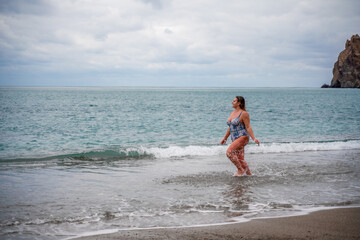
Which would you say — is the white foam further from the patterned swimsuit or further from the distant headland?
the distant headland

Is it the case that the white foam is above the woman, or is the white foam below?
below

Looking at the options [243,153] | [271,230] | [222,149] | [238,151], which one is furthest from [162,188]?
[222,149]

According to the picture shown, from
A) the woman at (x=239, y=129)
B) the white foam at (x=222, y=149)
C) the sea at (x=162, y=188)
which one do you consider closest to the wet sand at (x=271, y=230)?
the sea at (x=162, y=188)

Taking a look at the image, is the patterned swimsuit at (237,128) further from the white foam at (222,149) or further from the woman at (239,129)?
the white foam at (222,149)

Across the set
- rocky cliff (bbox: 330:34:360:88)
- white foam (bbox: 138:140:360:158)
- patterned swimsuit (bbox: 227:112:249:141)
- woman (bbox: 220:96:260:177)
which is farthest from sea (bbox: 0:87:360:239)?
rocky cliff (bbox: 330:34:360:88)

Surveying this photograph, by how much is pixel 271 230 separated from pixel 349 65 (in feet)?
614

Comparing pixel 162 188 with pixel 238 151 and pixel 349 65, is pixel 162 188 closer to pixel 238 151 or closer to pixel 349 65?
pixel 238 151

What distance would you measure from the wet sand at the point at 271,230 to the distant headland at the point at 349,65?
18174 centimetres

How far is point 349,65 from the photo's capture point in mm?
165000

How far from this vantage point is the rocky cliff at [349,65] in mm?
160875

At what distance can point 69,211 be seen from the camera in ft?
18.7

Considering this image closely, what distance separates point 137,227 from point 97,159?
7627 millimetres

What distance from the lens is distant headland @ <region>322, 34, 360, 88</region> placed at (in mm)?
160875

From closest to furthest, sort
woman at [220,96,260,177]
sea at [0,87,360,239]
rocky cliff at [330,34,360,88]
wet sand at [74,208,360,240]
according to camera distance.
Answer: wet sand at [74,208,360,240], sea at [0,87,360,239], woman at [220,96,260,177], rocky cliff at [330,34,360,88]
